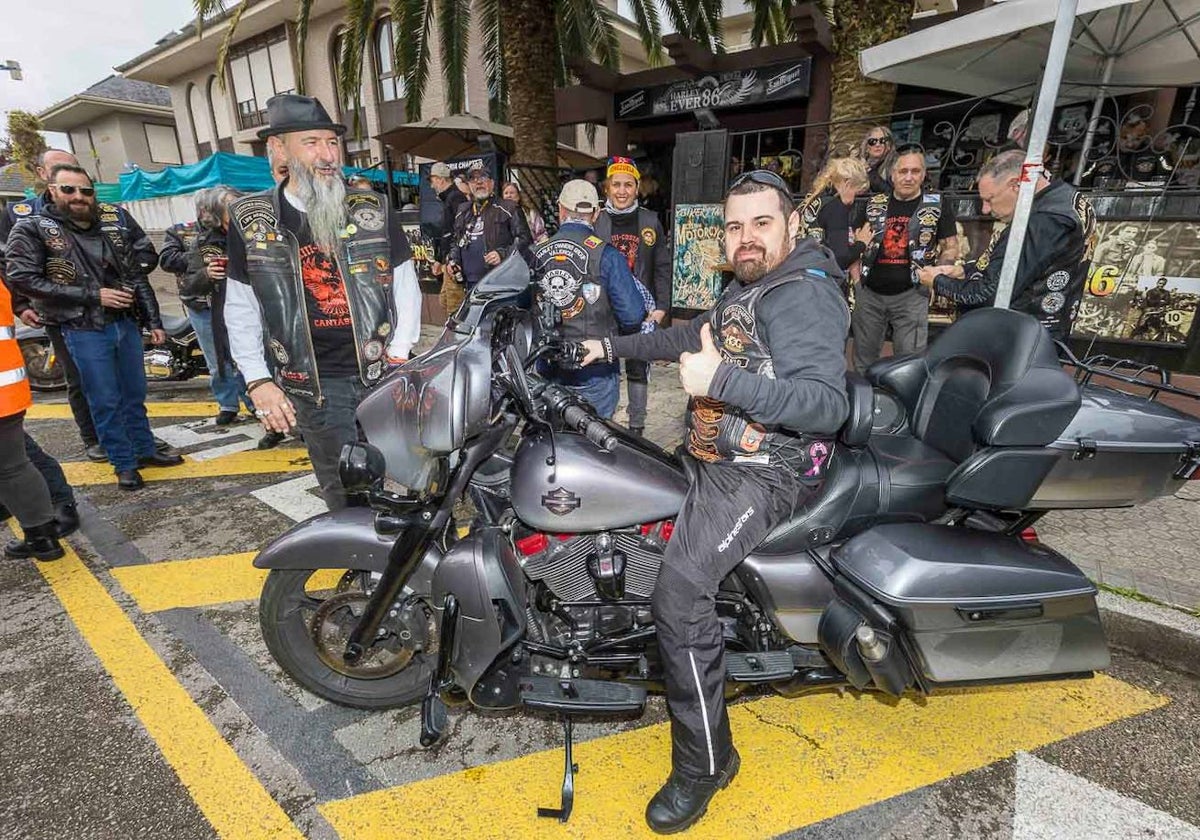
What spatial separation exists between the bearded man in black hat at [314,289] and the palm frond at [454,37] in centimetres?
1058

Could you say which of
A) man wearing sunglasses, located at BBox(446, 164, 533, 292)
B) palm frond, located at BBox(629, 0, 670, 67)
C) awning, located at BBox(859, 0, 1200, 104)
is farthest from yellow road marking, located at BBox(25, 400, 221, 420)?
palm frond, located at BBox(629, 0, 670, 67)

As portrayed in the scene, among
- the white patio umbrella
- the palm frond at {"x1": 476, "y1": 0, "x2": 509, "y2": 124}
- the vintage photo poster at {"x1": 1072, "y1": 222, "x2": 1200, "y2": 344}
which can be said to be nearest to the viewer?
the white patio umbrella

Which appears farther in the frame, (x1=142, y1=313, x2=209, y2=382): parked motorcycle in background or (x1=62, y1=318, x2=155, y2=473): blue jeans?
(x1=142, y1=313, x2=209, y2=382): parked motorcycle in background

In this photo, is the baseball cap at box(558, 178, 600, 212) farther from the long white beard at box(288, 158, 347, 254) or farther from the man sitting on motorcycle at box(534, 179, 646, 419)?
the long white beard at box(288, 158, 347, 254)

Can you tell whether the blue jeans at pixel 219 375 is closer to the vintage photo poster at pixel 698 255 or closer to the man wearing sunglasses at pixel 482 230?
the man wearing sunglasses at pixel 482 230

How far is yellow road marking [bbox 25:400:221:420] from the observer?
604 cm

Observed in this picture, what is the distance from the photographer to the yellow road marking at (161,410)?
6.04m

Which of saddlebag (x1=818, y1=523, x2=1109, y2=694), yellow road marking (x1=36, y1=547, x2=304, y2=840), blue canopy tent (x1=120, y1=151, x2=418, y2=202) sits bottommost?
yellow road marking (x1=36, y1=547, x2=304, y2=840)

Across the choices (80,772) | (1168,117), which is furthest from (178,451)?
(1168,117)

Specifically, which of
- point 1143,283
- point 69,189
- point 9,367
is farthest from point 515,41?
point 1143,283

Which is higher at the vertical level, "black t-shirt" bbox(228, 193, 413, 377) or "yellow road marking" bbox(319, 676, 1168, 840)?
"black t-shirt" bbox(228, 193, 413, 377)

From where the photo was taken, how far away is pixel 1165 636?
256 centimetres

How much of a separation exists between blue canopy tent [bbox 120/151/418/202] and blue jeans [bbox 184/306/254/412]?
240 inches

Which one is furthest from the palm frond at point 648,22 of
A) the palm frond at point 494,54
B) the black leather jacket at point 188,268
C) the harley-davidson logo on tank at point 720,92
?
the black leather jacket at point 188,268
